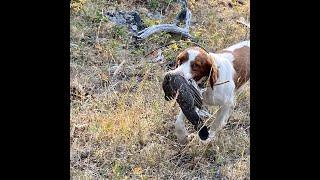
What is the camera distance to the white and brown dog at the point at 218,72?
2.64 metres

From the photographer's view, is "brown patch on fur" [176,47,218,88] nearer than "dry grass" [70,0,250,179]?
No

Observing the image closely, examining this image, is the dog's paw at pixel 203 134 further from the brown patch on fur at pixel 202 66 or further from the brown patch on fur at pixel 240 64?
the brown patch on fur at pixel 240 64

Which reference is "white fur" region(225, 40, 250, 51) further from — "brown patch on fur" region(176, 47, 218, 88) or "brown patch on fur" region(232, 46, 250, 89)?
"brown patch on fur" region(176, 47, 218, 88)

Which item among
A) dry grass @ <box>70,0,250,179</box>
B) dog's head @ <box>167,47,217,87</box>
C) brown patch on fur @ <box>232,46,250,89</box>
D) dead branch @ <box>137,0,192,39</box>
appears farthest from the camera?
dead branch @ <box>137,0,192,39</box>

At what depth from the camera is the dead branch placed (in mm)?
3098

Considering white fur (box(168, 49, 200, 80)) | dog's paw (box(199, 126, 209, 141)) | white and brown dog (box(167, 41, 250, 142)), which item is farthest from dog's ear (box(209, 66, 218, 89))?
dog's paw (box(199, 126, 209, 141))

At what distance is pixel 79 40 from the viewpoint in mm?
3055

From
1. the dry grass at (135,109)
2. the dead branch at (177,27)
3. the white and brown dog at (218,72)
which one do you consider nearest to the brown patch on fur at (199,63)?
the white and brown dog at (218,72)

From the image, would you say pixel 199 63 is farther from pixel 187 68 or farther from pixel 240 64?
pixel 240 64

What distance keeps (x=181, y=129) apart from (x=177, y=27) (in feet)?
2.02
